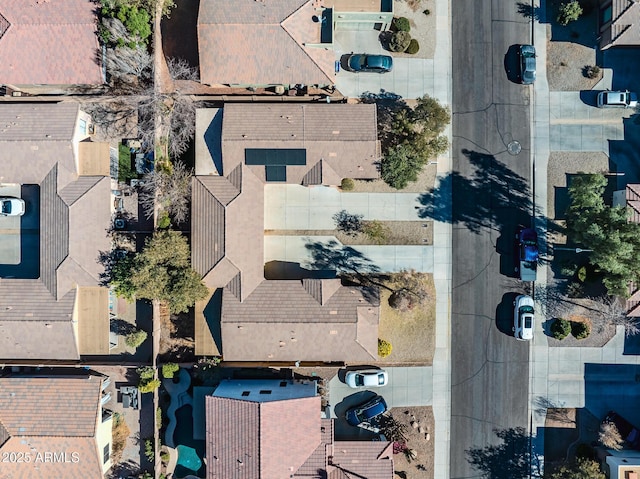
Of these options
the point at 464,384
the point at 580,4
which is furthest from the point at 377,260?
the point at 580,4

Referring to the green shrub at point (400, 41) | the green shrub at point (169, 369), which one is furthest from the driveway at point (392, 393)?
the green shrub at point (400, 41)

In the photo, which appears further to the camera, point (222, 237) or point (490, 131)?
point (490, 131)

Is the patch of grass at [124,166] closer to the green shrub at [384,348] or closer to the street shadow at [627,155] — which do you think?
the green shrub at [384,348]

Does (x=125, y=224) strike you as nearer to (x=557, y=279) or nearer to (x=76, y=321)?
(x=76, y=321)

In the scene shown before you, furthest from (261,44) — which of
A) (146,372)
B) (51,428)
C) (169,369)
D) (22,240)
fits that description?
(51,428)

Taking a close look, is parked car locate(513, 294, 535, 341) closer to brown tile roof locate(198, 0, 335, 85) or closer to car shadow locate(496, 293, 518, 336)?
car shadow locate(496, 293, 518, 336)

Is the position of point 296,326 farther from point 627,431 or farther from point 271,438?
point 627,431
